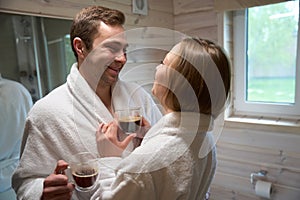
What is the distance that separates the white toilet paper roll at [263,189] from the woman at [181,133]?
109 centimetres

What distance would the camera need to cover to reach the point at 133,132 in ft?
3.08

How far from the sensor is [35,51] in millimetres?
1205

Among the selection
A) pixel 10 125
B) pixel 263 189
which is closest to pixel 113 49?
pixel 10 125

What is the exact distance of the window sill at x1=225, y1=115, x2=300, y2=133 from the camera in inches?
63.2

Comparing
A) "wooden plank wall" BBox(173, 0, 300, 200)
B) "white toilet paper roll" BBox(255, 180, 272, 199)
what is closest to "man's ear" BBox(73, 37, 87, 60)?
"wooden plank wall" BBox(173, 0, 300, 200)

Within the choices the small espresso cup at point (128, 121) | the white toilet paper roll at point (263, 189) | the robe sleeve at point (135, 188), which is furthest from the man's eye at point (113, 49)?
the white toilet paper roll at point (263, 189)

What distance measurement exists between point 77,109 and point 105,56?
230mm

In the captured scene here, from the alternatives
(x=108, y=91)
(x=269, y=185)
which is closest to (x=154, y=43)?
(x=108, y=91)

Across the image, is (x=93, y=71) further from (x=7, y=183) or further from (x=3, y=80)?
(x=7, y=183)

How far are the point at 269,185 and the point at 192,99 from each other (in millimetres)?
1252

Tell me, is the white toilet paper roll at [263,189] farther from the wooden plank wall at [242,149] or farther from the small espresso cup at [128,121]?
the small espresso cup at [128,121]

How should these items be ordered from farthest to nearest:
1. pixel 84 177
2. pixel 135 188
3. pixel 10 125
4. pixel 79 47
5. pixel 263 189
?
1. pixel 263 189
2. pixel 10 125
3. pixel 79 47
4. pixel 84 177
5. pixel 135 188

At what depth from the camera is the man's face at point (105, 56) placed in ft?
3.21

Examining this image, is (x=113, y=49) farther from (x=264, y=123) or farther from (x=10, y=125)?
(x=264, y=123)
